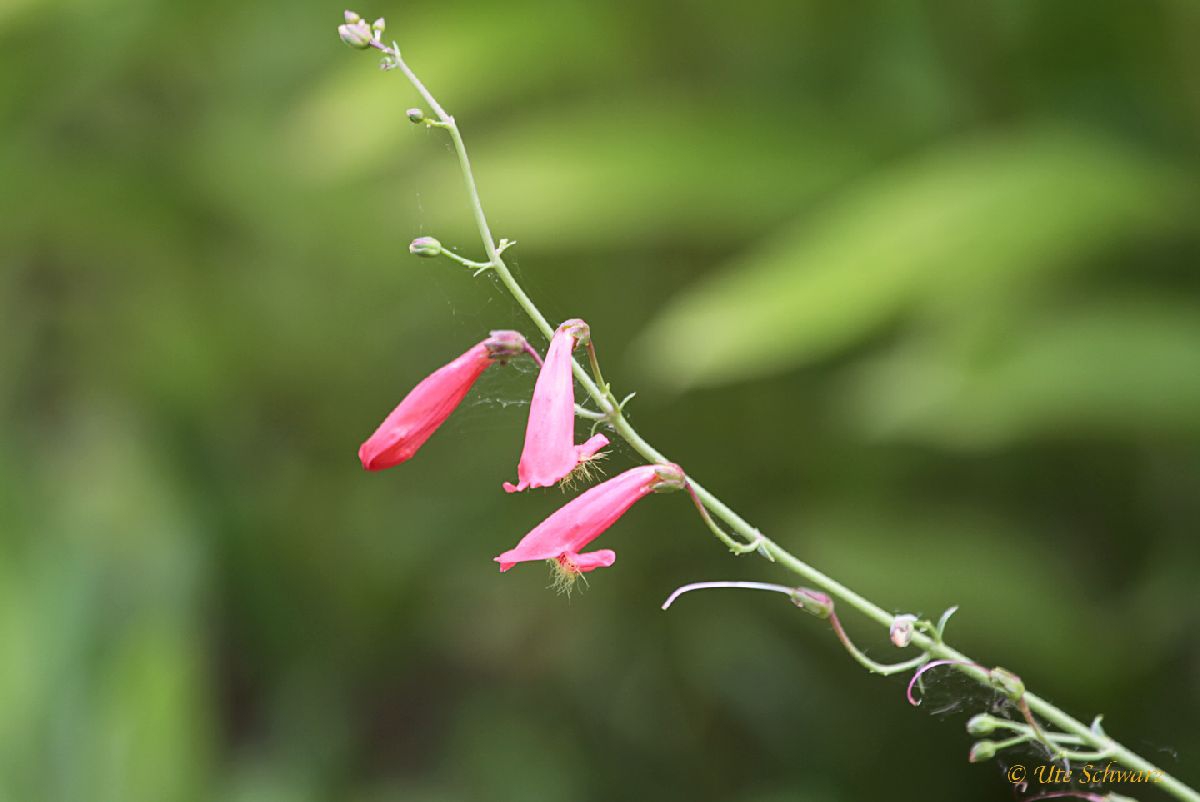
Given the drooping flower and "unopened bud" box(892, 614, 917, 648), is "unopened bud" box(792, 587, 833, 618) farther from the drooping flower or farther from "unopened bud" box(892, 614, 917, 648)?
the drooping flower

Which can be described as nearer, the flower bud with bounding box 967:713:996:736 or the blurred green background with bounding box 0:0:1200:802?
the flower bud with bounding box 967:713:996:736

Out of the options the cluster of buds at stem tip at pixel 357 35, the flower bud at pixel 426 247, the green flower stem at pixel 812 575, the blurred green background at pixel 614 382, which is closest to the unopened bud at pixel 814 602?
the green flower stem at pixel 812 575

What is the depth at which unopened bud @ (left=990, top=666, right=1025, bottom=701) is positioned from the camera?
76 cm

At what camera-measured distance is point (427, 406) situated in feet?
2.90

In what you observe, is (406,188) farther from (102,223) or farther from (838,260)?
(838,260)

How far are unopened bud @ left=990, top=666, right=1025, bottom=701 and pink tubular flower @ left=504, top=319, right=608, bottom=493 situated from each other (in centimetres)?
29

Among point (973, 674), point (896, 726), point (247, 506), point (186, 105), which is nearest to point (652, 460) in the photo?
point (973, 674)

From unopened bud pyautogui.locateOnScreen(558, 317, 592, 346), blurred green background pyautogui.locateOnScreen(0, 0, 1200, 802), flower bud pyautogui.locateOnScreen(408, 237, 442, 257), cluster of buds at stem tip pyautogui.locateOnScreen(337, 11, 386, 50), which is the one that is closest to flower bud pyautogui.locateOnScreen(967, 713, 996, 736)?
unopened bud pyautogui.locateOnScreen(558, 317, 592, 346)

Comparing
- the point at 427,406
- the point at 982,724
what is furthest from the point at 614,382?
the point at 982,724

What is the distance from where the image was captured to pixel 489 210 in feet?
7.52

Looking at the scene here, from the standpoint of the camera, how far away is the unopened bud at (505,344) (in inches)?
33.6

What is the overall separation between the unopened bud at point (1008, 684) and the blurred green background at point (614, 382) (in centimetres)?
107

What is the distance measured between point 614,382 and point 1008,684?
1764 millimetres

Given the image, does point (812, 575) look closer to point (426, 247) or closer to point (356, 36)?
point (426, 247)
